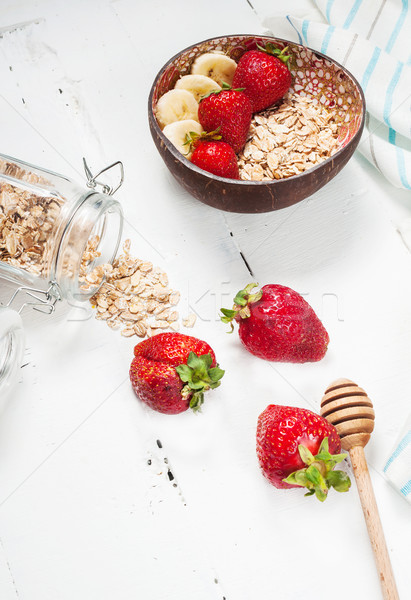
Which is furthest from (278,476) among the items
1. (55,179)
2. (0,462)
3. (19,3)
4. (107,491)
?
(19,3)

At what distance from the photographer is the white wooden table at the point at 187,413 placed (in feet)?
2.69

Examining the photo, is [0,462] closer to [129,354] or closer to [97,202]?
[129,354]

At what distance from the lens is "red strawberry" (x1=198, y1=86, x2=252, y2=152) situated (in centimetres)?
96

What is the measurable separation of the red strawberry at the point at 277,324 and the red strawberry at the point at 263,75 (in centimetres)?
35

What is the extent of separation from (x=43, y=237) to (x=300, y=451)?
484 millimetres

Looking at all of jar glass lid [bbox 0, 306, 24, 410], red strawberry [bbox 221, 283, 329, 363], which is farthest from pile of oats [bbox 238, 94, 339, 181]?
jar glass lid [bbox 0, 306, 24, 410]

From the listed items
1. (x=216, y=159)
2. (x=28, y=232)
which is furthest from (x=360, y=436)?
(x=28, y=232)

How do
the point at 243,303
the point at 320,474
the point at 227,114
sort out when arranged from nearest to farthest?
the point at 320,474
the point at 243,303
the point at 227,114

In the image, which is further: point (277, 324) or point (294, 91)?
point (294, 91)

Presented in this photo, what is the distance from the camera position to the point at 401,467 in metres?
0.83

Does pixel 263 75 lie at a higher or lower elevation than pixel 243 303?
higher

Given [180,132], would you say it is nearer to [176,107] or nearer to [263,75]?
[176,107]

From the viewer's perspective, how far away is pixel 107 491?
0.86m

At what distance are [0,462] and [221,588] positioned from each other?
0.36 meters
